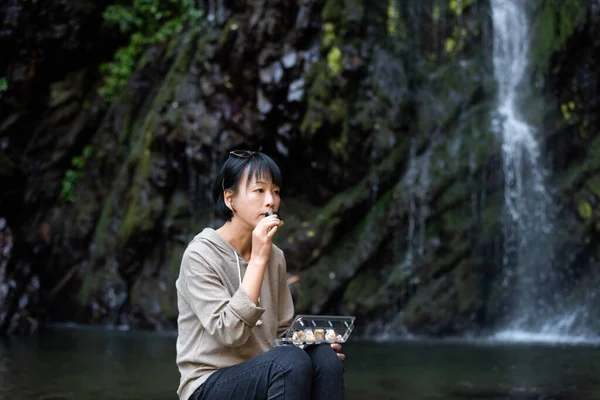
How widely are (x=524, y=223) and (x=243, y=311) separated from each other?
9258mm

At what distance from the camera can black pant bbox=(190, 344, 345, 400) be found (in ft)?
7.73

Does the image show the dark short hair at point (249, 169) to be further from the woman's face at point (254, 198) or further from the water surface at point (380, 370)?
the water surface at point (380, 370)

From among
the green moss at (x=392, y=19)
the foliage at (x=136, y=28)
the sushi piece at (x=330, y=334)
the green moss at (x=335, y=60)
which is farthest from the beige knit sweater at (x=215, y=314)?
the foliage at (x=136, y=28)

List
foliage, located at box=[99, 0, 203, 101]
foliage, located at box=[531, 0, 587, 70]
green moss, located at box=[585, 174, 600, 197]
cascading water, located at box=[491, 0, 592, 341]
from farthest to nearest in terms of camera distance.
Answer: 1. foliage, located at box=[99, 0, 203, 101]
2. foliage, located at box=[531, 0, 587, 70]
3. cascading water, located at box=[491, 0, 592, 341]
4. green moss, located at box=[585, 174, 600, 197]

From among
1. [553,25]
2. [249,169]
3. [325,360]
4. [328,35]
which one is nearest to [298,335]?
[325,360]

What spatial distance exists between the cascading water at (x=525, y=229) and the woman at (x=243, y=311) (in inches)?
318

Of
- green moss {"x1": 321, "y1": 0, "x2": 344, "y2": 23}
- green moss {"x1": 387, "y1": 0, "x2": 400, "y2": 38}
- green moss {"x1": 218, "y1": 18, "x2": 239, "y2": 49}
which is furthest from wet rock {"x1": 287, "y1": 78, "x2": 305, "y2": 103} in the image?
green moss {"x1": 387, "y1": 0, "x2": 400, "y2": 38}

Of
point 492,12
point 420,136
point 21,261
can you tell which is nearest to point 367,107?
point 420,136

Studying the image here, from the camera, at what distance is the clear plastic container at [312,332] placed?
8.41ft

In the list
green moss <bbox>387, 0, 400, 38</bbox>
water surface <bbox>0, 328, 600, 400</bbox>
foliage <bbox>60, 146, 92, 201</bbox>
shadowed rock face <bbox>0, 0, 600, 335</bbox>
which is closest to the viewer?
water surface <bbox>0, 328, 600, 400</bbox>

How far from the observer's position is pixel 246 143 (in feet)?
38.3

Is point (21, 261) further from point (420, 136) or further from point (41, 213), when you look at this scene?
point (420, 136)

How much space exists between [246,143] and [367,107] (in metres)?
2.00

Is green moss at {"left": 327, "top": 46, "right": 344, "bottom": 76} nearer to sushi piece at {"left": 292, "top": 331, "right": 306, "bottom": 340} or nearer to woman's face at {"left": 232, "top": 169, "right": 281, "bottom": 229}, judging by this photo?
woman's face at {"left": 232, "top": 169, "right": 281, "bottom": 229}
